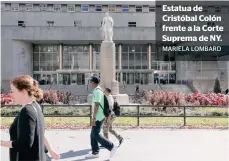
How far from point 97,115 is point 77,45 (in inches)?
1836

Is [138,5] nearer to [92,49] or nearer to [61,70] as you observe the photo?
[92,49]

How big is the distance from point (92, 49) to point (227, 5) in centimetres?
2515

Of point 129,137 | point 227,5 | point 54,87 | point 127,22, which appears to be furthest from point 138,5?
point 129,137

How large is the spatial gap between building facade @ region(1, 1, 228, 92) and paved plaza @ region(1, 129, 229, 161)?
124 feet

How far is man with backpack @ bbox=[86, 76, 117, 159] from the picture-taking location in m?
7.12

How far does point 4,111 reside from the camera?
15164 millimetres

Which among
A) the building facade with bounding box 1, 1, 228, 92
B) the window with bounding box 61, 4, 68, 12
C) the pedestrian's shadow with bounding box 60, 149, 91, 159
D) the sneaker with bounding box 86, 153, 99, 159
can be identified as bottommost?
the pedestrian's shadow with bounding box 60, 149, 91, 159

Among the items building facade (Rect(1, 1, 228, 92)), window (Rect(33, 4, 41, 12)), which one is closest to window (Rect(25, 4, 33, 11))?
building facade (Rect(1, 1, 228, 92))

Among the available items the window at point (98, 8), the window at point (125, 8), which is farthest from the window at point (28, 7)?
the window at point (125, 8)

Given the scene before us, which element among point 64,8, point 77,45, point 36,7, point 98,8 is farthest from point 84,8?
point 36,7

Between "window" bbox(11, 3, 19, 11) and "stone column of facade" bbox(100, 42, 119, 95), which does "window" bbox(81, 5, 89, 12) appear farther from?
"stone column of facade" bbox(100, 42, 119, 95)

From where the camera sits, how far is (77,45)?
5312 centimetres

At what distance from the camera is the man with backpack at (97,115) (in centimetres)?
712

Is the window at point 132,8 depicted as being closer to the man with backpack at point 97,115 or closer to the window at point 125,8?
the window at point 125,8
